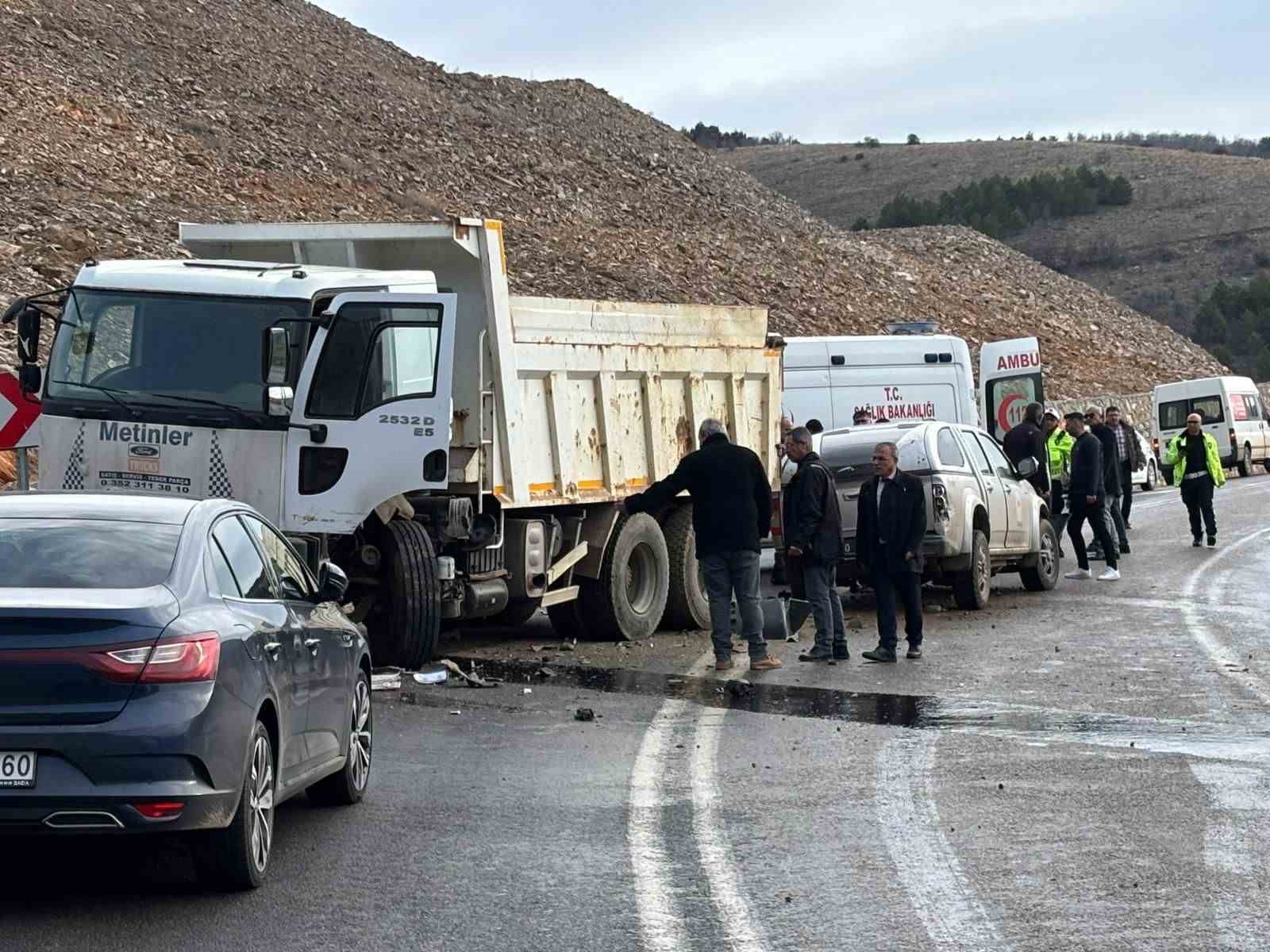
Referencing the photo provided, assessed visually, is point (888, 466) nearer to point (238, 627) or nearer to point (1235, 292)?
point (238, 627)

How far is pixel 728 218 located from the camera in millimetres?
67312

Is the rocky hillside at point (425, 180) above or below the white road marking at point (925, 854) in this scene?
above

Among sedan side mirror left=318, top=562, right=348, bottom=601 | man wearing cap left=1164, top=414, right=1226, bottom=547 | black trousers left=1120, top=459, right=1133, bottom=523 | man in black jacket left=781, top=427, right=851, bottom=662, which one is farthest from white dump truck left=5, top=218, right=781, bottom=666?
man wearing cap left=1164, top=414, right=1226, bottom=547

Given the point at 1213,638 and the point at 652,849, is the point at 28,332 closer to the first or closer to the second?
the point at 652,849

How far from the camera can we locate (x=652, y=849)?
7805 millimetres

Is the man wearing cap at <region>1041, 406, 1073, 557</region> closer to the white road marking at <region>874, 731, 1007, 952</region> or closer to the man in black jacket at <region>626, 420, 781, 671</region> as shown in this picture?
the man in black jacket at <region>626, 420, 781, 671</region>

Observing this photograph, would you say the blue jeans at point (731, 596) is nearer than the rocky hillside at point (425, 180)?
Yes

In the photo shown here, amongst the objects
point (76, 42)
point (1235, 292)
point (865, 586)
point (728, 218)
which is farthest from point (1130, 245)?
point (865, 586)

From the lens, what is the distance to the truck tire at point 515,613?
15.5 m

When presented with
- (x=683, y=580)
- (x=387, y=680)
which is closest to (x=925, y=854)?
(x=387, y=680)

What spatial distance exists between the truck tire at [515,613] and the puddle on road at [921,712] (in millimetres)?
749

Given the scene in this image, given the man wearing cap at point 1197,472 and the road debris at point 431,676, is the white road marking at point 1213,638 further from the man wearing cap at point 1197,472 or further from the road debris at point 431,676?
the road debris at point 431,676

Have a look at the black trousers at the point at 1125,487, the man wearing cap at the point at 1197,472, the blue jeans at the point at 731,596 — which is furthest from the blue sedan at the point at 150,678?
the man wearing cap at the point at 1197,472

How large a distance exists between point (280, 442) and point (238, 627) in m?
5.93
